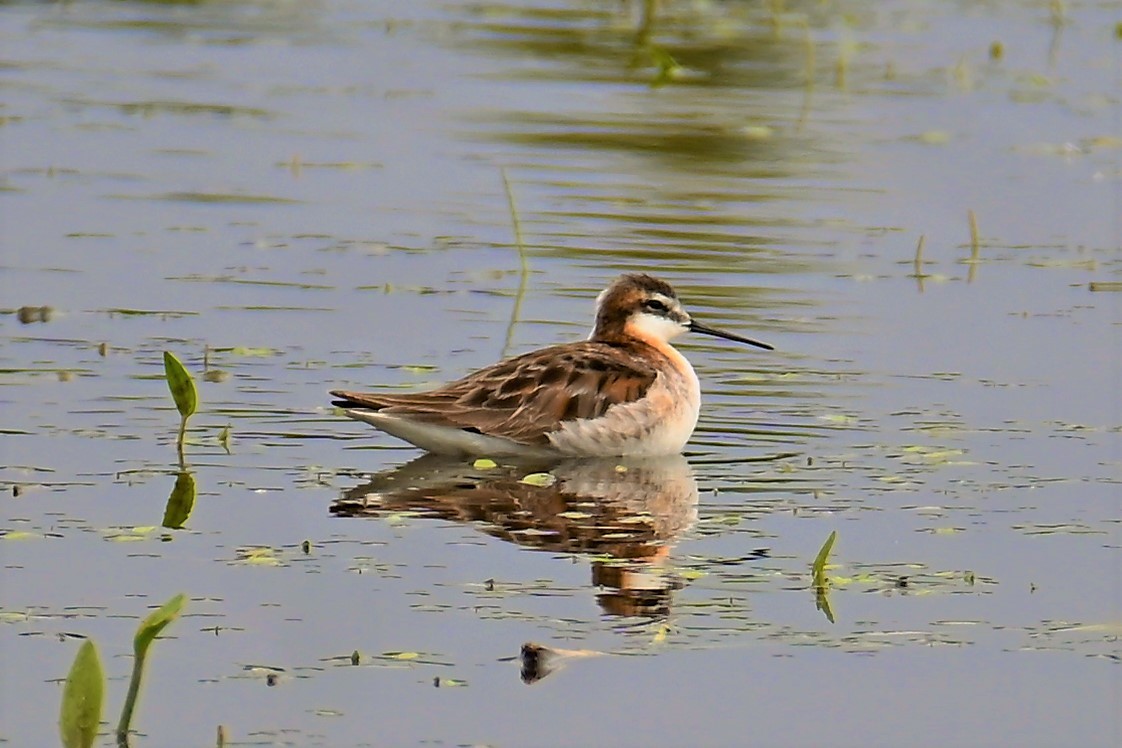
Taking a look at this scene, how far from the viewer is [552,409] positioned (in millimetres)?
11148

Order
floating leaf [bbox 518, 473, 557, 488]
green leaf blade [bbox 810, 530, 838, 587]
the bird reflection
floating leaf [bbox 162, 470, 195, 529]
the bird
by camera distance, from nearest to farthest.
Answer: green leaf blade [bbox 810, 530, 838, 587] → the bird reflection → floating leaf [bbox 162, 470, 195, 529] → floating leaf [bbox 518, 473, 557, 488] → the bird

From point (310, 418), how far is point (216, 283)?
3.27 metres

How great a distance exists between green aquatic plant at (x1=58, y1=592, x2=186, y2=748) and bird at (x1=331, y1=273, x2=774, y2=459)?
12.3 ft

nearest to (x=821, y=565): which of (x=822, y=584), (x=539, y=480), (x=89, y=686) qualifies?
(x=822, y=584)

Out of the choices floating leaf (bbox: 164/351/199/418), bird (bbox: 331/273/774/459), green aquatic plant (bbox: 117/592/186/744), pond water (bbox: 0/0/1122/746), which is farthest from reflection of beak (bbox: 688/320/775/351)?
green aquatic plant (bbox: 117/592/186/744)

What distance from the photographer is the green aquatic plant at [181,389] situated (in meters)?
10.5

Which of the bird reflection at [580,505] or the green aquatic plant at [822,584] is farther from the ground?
the bird reflection at [580,505]

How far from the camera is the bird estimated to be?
10922 millimetres

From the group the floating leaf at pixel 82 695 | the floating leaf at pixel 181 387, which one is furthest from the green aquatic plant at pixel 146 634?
the floating leaf at pixel 181 387

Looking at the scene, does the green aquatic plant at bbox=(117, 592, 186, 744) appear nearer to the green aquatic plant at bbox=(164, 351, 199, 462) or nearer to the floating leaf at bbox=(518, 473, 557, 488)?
the green aquatic plant at bbox=(164, 351, 199, 462)

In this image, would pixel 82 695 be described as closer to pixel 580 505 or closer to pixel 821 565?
pixel 821 565

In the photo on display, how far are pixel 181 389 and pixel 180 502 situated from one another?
0.78 meters

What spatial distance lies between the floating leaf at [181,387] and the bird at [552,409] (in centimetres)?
69

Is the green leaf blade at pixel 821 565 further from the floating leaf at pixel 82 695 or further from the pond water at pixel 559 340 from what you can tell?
the floating leaf at pixel 82 695
